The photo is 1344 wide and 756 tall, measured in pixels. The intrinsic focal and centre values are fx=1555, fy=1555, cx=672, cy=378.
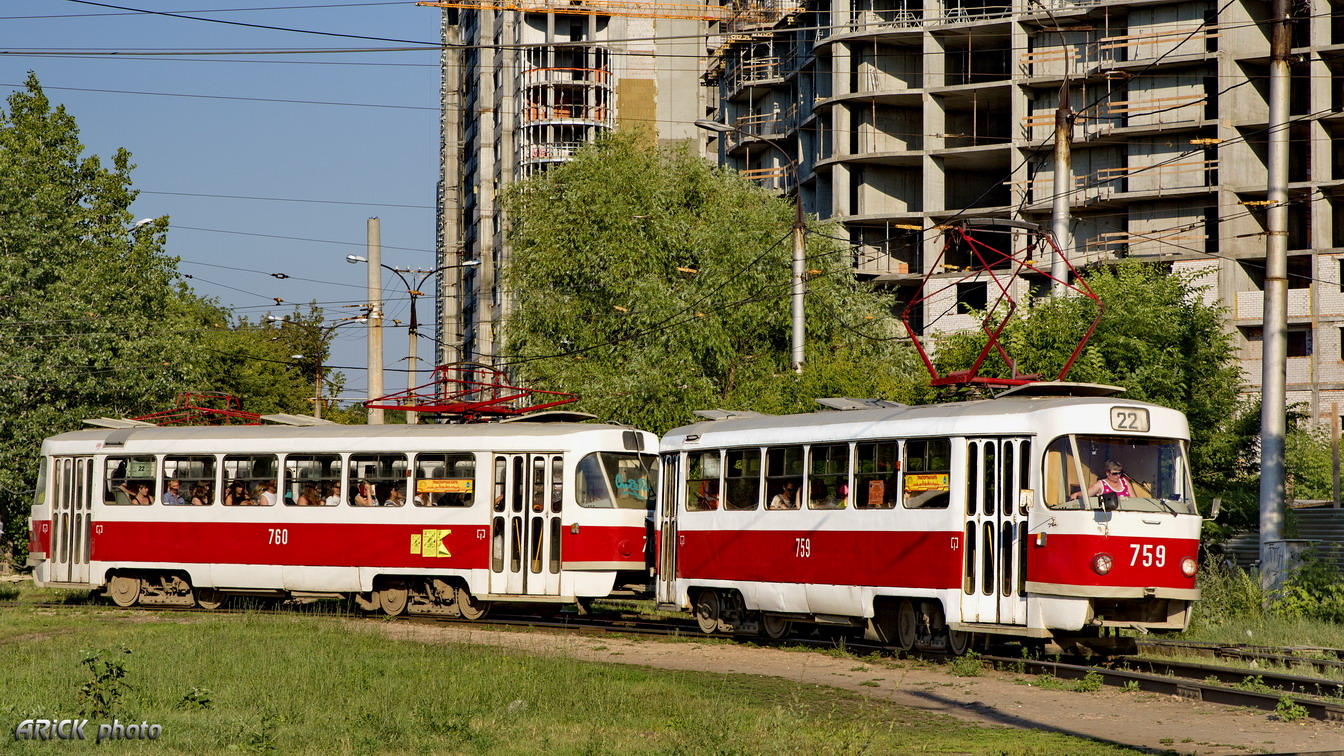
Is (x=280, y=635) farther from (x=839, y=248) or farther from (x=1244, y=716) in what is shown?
(x=839, y=248)

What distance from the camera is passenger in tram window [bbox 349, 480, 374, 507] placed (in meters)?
25.1

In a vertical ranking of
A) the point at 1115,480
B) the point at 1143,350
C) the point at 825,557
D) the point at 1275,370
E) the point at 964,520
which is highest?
the point at 1143,350

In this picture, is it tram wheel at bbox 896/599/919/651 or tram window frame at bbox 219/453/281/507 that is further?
tram window frame at bbox 219/453/281/507

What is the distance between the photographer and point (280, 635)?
2003cm

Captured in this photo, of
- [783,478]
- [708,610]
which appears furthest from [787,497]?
[708,610]

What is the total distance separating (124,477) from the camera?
90.5 ft

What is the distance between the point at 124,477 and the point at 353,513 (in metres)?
5.16

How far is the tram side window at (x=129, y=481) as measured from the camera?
2733cm

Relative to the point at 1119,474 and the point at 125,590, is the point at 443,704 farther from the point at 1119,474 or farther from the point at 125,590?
the point at 125,590

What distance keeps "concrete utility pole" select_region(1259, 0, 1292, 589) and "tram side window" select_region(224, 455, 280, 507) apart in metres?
15.8

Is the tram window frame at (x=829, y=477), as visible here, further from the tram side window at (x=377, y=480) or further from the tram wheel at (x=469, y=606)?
the tram side window at (x=377, y=480)

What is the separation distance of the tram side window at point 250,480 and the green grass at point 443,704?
620cm

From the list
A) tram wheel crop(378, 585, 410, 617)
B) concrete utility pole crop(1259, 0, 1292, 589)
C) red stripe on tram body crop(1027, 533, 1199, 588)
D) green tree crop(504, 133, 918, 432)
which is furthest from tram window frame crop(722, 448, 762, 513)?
green tree crop(504, 133, 918, 432)

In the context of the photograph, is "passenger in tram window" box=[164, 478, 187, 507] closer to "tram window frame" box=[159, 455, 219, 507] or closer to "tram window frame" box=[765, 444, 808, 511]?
"tram window frame" box=[159, 455, 219, 507]
